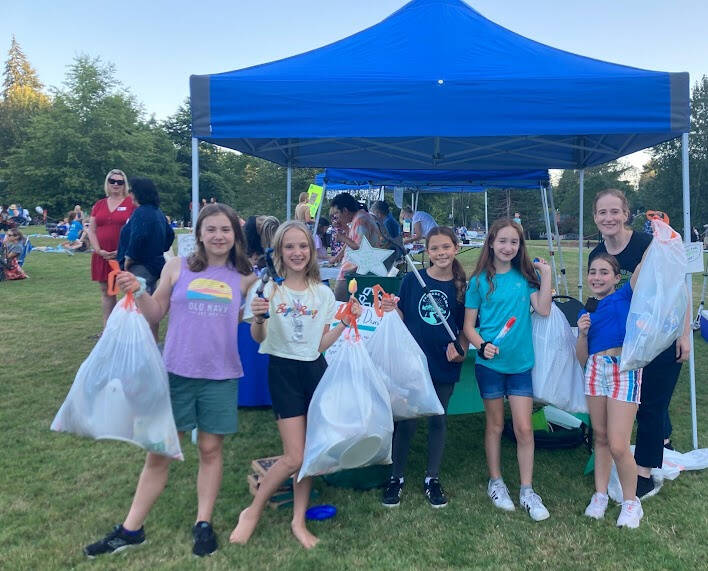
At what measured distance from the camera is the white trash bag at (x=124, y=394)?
210 cm

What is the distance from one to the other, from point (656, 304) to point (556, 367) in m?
0.55

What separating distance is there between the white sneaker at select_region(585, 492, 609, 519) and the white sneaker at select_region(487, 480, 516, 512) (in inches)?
14.2

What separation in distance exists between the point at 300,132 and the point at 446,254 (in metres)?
1.13

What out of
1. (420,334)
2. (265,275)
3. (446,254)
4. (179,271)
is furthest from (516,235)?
(179,271)

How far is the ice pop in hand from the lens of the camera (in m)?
2.67

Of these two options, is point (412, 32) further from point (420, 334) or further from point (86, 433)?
point (86, 433)

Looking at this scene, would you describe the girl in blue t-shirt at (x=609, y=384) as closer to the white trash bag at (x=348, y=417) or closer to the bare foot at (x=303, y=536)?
the white trash bag at (x=348, y=417)

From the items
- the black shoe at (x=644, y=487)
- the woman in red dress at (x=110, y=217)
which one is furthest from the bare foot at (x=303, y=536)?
the woman in red dress at (x=110, y=217)

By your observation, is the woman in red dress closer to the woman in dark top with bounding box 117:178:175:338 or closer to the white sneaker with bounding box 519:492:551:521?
the woman in dark top with bounding box 117:178:175:338

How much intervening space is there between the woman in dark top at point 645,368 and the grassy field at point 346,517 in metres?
0.23

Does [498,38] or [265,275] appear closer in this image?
[265,275]

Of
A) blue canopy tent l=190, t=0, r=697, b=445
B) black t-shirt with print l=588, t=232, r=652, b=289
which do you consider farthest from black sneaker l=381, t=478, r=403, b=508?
blue canopy tent l=190, t=0, r=697, b=445

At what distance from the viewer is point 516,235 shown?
2771mm

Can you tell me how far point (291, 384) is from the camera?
2406mm
